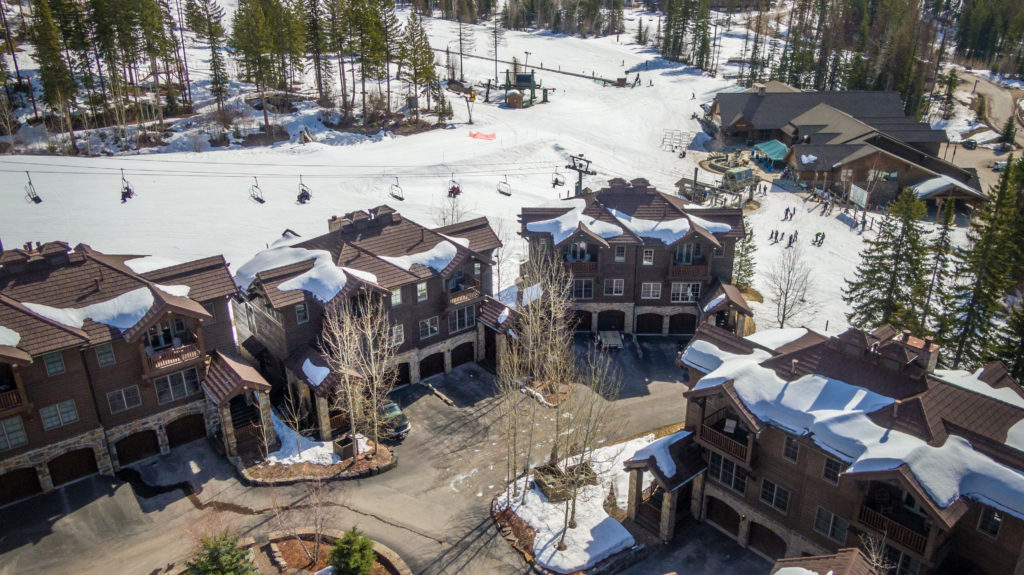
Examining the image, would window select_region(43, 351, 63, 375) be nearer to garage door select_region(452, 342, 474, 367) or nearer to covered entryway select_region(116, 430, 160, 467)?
covered entryway select_region(116, 430, 160, 467)

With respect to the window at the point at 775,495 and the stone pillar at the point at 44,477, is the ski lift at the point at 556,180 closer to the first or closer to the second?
the window at the point at 775,495

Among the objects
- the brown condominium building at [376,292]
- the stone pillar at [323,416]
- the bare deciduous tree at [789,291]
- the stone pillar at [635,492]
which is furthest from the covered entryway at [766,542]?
the stone pillar at [323,416]

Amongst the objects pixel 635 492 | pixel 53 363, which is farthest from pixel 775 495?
pixel 53 363

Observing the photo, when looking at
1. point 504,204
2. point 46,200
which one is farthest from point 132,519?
point 504,204

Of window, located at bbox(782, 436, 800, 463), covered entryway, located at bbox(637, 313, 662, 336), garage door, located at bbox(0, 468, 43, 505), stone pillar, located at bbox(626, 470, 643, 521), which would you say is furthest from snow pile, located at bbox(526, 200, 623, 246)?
garage door, located at bbox(0, 468, 43, 505)

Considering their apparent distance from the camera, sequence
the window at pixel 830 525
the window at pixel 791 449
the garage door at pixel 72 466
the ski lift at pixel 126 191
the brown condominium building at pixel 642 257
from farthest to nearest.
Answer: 1. the ski lift at pixel 126 191
2. the brown condominium building at pixel 642 257
3. the garage door at pixel 72 466
4. the window at pixel 791 449
5. the window at pixel 830 525
